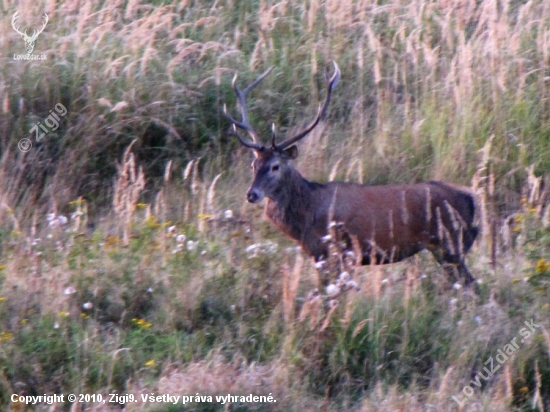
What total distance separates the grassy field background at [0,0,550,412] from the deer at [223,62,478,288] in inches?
7.8

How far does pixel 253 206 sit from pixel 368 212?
1.38 metres

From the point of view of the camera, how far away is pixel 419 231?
6.98 metres

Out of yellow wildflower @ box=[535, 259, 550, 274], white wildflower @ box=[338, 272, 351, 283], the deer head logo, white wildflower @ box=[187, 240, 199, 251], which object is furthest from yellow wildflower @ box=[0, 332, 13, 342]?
the deer head logo

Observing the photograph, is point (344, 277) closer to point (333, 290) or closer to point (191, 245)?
point (333, 290)

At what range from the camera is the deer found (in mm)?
6902

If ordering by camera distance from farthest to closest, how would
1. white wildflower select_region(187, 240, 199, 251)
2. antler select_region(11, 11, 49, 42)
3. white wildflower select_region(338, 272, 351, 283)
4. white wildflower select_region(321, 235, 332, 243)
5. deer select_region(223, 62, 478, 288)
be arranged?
antler select_region(11, 11, 49, 42)
deer select_region(223, 62, 478, 288)
white wildflower select_region(187, 240, 199, 251)
white wildflower select_region(321, 235, 332, 243)
white wildflower select_region(338, 272, 351, 283)

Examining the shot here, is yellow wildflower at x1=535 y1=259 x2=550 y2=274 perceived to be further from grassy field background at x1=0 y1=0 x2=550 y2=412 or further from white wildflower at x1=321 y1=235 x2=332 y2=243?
white wildflower at x1=321 y1=235 x2=332 y2=243

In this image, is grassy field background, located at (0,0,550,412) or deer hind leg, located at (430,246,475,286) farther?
deer hind leg, located at (430,246,475,286)

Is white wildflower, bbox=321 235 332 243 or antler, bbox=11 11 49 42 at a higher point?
antler, bbox=11 11 49 42

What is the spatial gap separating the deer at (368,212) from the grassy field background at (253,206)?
7.8 inches

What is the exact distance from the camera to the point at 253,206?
26.3ft

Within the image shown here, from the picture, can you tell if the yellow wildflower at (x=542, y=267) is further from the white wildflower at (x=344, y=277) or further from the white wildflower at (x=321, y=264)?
the white wildflower at (x=321, y=264)

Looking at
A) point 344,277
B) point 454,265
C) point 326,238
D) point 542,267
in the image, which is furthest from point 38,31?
point 542,267

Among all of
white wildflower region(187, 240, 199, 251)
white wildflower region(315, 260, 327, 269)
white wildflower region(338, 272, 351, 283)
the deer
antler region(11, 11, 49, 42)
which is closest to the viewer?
white wildflower region(338, 272, 351, 283)
